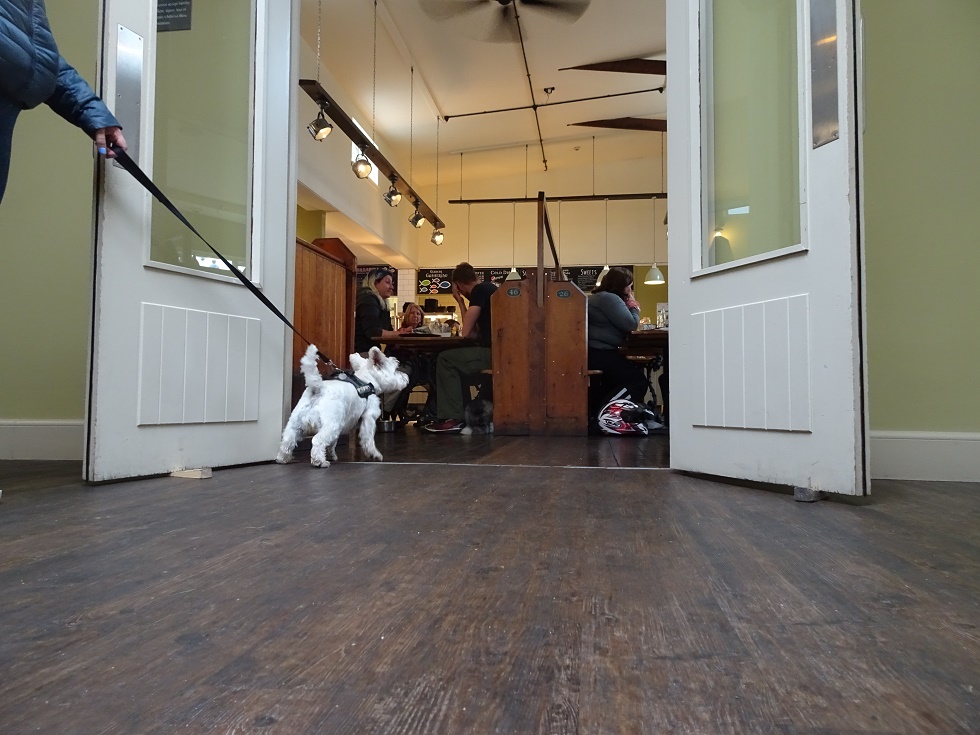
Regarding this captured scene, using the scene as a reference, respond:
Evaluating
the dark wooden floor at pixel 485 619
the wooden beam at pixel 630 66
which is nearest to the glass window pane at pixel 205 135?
the dark wooden floor at pixel 485 619

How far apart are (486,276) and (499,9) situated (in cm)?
641

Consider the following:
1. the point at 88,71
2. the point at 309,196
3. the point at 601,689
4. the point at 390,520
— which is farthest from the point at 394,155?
the point at 601,689

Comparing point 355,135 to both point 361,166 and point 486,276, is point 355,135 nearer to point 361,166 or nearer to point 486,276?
point 361,166

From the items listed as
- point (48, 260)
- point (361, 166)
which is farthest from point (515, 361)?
point (361, 166)

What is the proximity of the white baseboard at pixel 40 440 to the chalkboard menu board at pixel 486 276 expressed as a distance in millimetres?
8494

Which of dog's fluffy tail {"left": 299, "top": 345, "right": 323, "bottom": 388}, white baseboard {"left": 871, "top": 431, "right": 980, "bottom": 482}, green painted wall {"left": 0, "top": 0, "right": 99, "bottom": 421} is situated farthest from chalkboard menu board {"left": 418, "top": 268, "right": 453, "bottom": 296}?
white baseboard {"left": 871, "top": 431, "right": 980, "bottom": 482}

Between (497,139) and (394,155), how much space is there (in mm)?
1583

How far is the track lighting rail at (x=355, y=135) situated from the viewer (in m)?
5.31

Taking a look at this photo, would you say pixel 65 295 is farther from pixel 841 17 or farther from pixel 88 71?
pixel 841 17

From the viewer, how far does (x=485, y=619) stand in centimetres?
83

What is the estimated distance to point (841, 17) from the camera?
1.83 m

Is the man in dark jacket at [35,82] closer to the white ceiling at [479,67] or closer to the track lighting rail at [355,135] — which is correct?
the white ceiling at [479,67]

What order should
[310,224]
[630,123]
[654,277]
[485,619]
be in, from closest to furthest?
[485,619] < [310,224] < [630,123] < [654,277]

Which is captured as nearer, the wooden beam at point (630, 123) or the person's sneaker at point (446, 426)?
the person's sneaker at point (446, 426)
